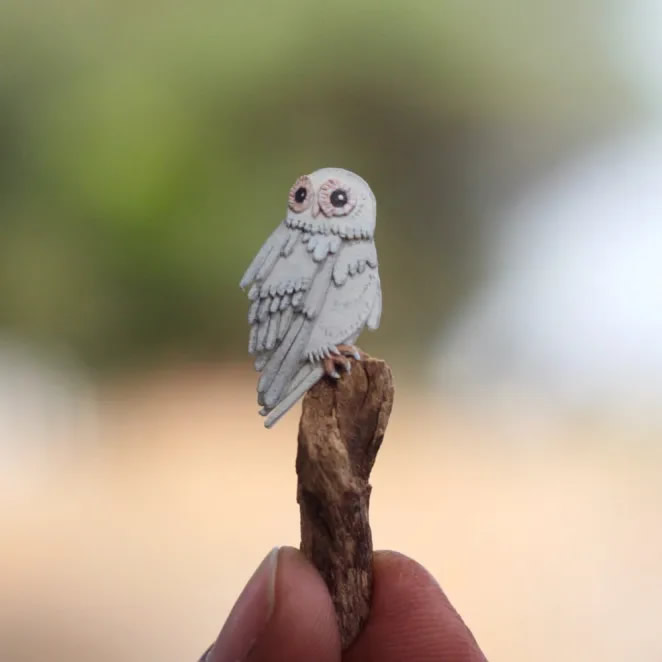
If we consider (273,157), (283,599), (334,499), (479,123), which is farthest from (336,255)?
(479,123)

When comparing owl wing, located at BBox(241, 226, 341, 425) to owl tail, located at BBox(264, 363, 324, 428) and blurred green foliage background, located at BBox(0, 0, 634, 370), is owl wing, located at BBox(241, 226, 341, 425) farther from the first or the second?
blurred green foliage background, located at BBox(0, 0, 634, 370)

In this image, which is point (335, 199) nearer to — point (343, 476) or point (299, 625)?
point (343, 476)

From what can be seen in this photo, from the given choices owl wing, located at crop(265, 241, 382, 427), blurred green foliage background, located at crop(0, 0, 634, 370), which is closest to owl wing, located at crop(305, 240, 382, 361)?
owl wing, located at crop(265, 241, 382, 427)

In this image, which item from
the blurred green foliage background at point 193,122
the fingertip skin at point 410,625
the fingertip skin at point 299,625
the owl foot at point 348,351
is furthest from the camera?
the blurred green foliage background at point 193,122

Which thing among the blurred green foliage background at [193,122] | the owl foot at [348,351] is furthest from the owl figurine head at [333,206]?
the blurred green foliage background at [193,122]

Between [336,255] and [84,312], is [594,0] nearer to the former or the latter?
[336,255]

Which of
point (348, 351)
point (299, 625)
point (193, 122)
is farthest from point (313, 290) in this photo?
point (193, 122)

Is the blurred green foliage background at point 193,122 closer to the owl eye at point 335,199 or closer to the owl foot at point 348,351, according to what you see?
the owl eye at point 335,199

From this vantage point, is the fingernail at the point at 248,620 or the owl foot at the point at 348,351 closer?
the fingernail at the point at 248,620
